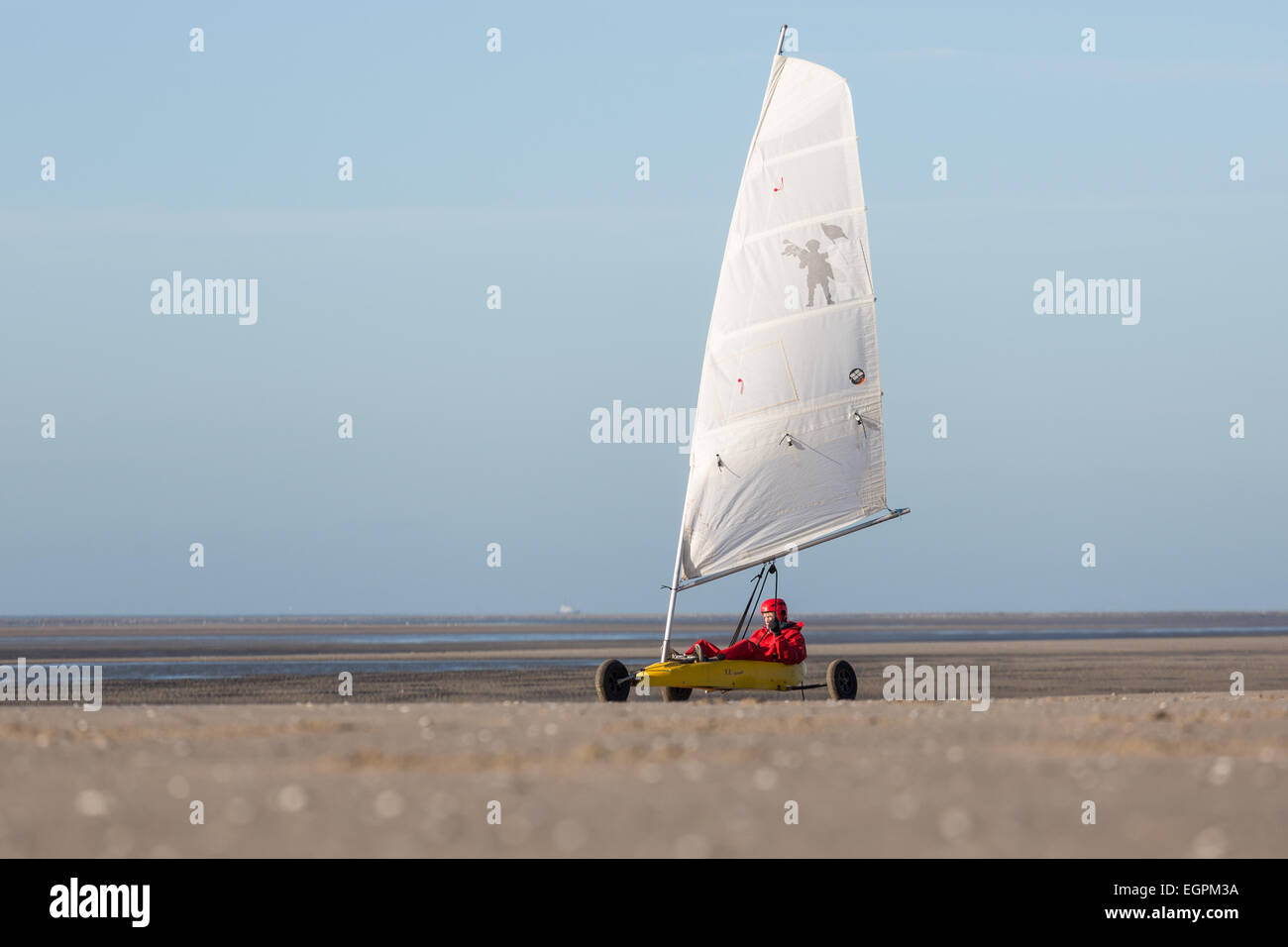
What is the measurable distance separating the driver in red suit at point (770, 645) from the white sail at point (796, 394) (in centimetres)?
217

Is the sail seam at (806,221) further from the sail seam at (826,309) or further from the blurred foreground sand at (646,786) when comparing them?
the blurred foreground sand at (646,786)

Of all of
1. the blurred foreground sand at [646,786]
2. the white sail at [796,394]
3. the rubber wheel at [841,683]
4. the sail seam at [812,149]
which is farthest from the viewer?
the sail seam at [812,149]

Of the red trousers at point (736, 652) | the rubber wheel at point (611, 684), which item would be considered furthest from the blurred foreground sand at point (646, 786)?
the red trousers at point (736, 652)

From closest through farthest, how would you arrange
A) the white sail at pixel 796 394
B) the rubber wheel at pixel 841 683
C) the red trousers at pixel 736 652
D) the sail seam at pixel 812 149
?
the red trousers at pixel 736 652
the rubber wheel at pixel 841 683
the white sail at pixel 796 394
the sail seam at pixel 812 149

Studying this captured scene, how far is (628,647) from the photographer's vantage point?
62.7 m

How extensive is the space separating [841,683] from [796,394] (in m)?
5.16

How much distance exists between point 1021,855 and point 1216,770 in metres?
4.02

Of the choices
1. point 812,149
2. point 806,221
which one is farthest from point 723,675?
point 812,149

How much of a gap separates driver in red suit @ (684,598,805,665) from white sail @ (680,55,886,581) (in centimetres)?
217

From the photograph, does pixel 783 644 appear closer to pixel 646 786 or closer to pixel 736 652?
pixel 736 652

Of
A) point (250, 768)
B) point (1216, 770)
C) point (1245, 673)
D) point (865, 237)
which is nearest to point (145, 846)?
point (250, 768)

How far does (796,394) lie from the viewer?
25.4 meters

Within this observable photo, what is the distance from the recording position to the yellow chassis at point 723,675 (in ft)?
72.0
